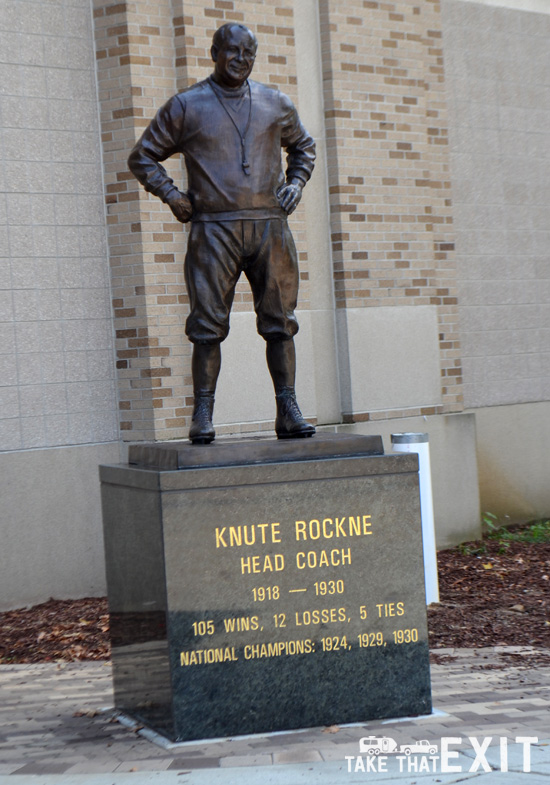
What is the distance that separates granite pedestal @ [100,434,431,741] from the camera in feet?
15.8

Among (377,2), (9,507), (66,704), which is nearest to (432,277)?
(377,2)

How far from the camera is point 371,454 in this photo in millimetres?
5199

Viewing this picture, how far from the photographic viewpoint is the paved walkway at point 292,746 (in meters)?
4.30

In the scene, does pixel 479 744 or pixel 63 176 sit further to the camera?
pixel 63 176

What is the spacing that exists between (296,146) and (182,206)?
2.47 feet

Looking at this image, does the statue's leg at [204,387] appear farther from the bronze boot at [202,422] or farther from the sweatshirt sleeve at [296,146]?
the sweatshirt sleeve at [296,146]

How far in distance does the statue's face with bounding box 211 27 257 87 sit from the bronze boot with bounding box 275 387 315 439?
150 centimetres

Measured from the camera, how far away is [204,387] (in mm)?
5496

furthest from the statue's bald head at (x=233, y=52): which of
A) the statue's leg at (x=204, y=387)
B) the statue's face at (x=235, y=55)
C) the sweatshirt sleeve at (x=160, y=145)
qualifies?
the statue's leg at (x=204, y=387)

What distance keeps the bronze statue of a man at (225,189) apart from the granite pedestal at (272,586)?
506 millimetres

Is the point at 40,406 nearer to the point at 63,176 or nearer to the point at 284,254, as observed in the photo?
the point at 63,176

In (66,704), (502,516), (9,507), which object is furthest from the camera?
(502,516)

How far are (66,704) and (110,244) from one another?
378 cm
